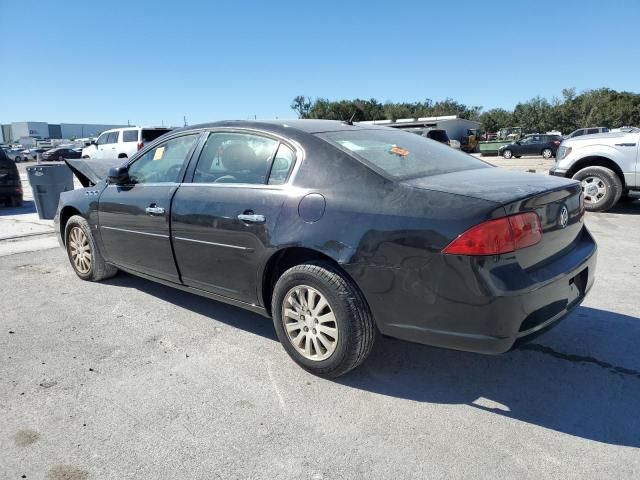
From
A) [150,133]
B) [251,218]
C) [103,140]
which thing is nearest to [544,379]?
[251,218]

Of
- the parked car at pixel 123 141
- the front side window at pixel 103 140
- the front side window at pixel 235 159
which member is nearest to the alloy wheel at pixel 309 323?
the front side window at pixel 235 159

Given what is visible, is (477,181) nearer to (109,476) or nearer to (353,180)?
(353,180)

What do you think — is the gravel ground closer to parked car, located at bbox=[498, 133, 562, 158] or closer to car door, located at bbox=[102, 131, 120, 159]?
car door, located at bbox=[102, 131, 120, 159]

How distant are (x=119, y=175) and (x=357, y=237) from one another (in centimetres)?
254

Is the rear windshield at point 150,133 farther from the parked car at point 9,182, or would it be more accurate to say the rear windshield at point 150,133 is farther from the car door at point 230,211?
the car door at point 230,211

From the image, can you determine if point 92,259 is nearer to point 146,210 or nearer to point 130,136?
point 146,210

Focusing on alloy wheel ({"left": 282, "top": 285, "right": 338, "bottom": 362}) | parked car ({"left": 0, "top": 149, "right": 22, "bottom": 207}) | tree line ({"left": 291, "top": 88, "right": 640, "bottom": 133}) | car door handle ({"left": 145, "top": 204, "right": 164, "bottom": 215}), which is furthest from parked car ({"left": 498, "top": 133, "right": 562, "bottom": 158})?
alloy wheel ({"left": 282, "top": 285, "right": 338, "bottom": 362})

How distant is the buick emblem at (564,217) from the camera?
9.09 feet

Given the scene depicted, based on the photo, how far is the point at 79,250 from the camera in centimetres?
506

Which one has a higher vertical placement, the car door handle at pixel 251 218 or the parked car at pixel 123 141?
the parked car at pixel 123 141

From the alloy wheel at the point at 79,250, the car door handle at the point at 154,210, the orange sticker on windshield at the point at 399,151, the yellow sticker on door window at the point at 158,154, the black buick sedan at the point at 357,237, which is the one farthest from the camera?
the alloy wheel at the point at 79,250

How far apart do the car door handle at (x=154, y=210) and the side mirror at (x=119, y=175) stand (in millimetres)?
530

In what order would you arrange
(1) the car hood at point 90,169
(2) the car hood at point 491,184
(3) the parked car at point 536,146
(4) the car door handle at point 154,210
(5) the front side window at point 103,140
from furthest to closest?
(3) the parked car at point 536,146, (5) the front side window at point 103,140, (1) the car hood at point 90,169, (4) the car door handle at point 154,210, (2) the car hood at point 491,184

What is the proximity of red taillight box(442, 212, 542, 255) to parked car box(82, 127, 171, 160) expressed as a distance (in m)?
18.4
